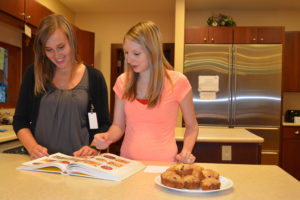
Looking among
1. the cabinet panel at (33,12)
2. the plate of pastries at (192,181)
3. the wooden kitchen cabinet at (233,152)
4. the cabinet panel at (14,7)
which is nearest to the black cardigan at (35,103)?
the plate of pastries at (192,181)

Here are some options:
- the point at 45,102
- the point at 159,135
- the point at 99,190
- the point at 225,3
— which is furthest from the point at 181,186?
the point at 225,3

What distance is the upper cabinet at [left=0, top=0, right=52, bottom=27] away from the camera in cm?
251

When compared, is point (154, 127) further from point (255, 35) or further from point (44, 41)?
point (255, 35)

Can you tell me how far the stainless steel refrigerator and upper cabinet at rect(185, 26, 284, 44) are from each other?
76 mm

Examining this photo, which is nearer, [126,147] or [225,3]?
[126,147]

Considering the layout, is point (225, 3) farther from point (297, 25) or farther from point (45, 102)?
point (45, 102)

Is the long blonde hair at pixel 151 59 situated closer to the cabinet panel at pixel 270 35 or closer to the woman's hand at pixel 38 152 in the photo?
the woman's hand at pixel 38 152

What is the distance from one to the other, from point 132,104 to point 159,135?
0.19m

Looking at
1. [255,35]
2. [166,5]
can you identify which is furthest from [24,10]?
[255,35]

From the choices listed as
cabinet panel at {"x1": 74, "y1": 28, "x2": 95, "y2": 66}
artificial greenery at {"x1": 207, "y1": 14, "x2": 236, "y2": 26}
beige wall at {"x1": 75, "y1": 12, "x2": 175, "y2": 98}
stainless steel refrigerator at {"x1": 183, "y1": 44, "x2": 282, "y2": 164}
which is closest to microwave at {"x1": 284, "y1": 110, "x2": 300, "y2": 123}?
stainless steel refrigerator at {"x1": 183, "y1": 44, "x2": 282, "y2": 164}

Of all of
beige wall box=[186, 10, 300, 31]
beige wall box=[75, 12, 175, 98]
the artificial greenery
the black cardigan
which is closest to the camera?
the black cardigan

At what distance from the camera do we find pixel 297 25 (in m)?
4.79

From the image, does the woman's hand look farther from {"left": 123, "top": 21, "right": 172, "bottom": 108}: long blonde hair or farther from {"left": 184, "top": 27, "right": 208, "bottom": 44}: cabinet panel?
{"left": 184, "top": 27, "right": 208, "bottom": 44}: cabinet panel

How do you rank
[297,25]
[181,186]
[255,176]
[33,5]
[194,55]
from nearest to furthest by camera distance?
[181,186] → [255,176] → [33,5] → [194,55] → [297,25]
